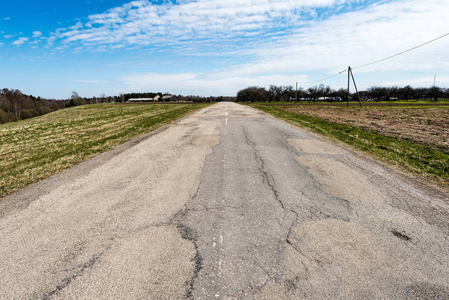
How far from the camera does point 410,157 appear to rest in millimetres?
8484

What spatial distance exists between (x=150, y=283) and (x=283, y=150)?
7274 mm

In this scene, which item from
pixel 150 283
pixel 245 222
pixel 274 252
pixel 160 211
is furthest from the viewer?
pixel 160 211

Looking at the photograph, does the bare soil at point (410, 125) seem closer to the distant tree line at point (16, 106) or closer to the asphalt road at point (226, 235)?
the asphalt road at point (226, 235)

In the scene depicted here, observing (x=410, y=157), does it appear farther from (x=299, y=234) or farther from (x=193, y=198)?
(x=193, y=198)

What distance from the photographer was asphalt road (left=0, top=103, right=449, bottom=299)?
271cm

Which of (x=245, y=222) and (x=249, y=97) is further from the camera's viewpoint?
(x=249, y=97)

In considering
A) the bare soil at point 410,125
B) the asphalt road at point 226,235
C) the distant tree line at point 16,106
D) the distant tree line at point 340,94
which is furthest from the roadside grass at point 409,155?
Answer: the distant tree line at point 340,94

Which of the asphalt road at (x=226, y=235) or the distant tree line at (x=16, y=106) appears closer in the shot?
the asphalt road at (x=226, y=235)

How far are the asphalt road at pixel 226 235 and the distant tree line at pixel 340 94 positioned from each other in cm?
12682

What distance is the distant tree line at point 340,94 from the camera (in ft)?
356

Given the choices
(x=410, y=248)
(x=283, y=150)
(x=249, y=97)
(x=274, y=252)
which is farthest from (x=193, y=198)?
(x=249, y=97)

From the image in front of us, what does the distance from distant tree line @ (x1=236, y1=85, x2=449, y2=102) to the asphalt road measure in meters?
127

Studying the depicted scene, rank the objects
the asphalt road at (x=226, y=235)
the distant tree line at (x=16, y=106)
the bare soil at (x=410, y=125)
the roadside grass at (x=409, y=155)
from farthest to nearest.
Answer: the distant tree line at (x=16, y=106) → the bare soil at (x=410, y=125) → the roadside grass at (x=409, y=155) → the asphalt road at (x=226, y=235)

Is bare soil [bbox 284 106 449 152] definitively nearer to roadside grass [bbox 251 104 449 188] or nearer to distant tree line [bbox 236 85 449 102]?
roadside grass [bbox 251 104 449 188]
